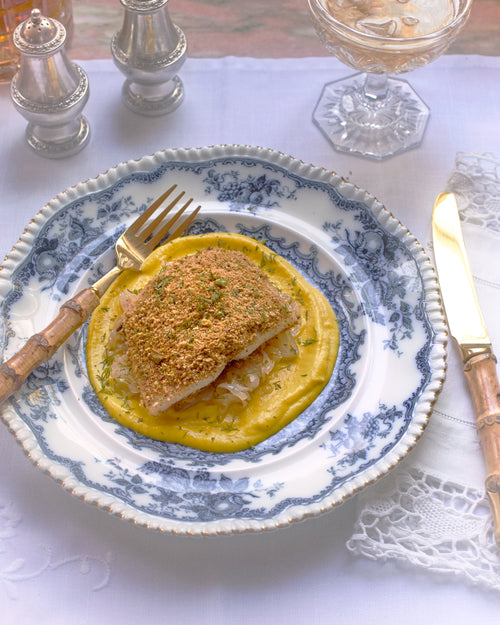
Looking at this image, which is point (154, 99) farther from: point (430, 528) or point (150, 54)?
point (430, 528)

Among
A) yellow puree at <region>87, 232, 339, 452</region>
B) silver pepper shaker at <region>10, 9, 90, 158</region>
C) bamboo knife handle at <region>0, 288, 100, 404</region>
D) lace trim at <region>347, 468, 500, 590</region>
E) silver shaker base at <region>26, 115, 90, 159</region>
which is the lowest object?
lace trim at <region>347, 468, 500, 590</region>

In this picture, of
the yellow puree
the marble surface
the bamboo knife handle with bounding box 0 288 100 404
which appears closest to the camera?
the bamboo knife handle with bounding box 0 288 100 404

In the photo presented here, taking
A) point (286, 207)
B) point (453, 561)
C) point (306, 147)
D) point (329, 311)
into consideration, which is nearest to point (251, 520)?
point (453, 561)

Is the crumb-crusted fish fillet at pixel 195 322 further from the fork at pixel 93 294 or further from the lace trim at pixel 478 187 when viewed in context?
the lace trim at pixel 478 187

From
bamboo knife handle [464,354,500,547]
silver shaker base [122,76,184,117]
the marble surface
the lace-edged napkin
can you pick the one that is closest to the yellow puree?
the lace-edged napkin

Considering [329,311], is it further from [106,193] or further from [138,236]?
[106,193]

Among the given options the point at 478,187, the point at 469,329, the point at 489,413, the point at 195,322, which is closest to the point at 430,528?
the point at 489,413

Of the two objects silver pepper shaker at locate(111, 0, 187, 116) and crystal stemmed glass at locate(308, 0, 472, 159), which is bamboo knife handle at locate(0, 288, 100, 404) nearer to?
silver pepper shaker at locate(111, 0, 187, 116)
